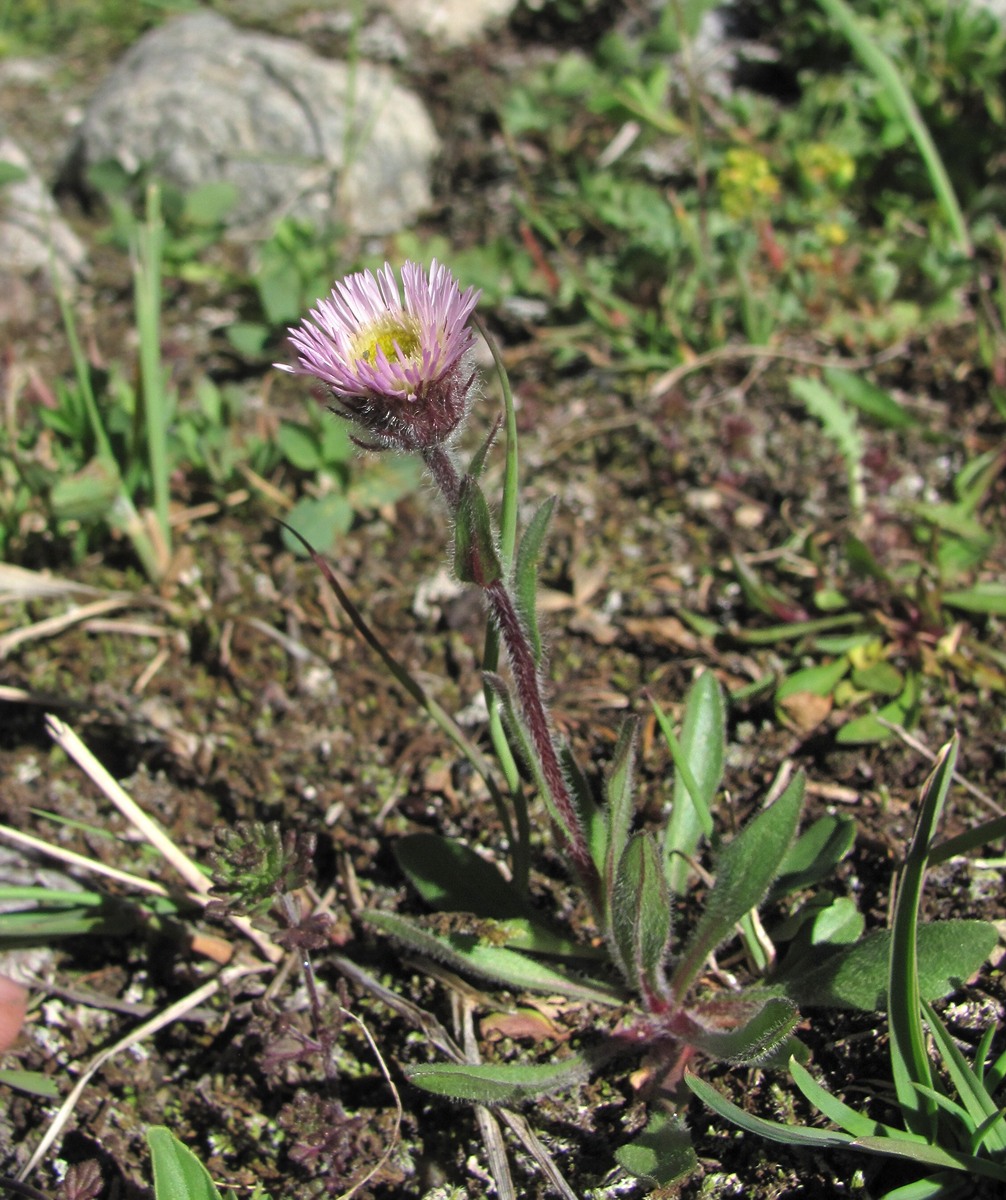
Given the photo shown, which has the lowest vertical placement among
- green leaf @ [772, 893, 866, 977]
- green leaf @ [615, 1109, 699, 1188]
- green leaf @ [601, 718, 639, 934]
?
green leaf @ [615, 1109, 699, 1188]

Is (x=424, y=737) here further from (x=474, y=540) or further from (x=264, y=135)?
(x=264, y=135)

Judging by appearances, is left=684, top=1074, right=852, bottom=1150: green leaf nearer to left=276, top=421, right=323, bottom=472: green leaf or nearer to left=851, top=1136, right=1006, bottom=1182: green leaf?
left=851, top=1136, right=1006, bottom=1182: green leaf

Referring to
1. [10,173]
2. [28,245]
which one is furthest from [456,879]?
[28,245]

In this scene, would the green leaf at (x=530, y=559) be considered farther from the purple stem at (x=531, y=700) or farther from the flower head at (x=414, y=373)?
the flower head at (x=414, y=373)

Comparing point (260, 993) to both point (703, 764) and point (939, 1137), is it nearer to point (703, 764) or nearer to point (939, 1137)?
point (703, 764)

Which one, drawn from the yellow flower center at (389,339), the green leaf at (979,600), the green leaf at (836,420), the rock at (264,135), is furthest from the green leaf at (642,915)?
the rock at (264,135)

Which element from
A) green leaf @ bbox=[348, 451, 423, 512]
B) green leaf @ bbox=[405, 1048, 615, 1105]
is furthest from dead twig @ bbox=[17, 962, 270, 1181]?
green leaf @ bbox=[348, 451, 423, 512]
